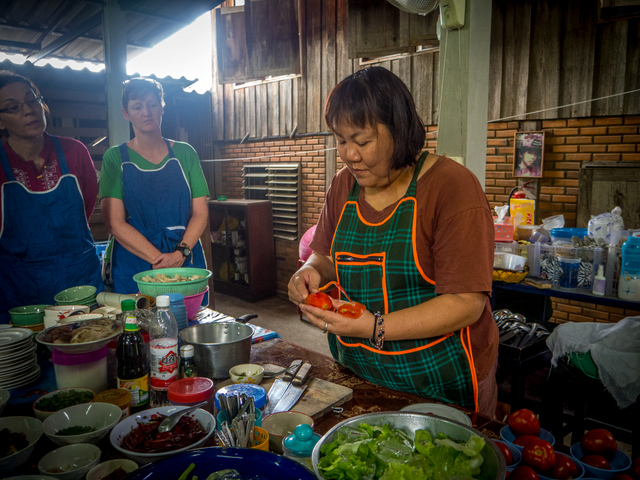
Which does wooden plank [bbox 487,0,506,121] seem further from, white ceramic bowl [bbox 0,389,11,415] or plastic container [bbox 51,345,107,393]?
white ceramic bowl [bbox 0,389,11,415]

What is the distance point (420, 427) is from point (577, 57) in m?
4.86

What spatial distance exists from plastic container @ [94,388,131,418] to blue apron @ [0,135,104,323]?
4.64 ft

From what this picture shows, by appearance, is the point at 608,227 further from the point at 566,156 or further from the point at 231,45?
the point at 231,45

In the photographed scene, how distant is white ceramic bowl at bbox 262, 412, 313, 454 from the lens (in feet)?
3.81

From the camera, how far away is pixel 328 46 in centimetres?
686

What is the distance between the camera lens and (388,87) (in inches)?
56.6

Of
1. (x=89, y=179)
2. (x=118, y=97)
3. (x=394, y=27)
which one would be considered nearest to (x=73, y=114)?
(x=118, y=97)

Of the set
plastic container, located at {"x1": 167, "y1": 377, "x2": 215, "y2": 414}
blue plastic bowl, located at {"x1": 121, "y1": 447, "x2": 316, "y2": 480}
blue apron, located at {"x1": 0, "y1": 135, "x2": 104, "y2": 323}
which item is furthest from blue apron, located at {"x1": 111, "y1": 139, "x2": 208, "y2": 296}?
blue plastic bowl, located at {"x1": 121, "y1": 447, "x2": 316, "y2": 480}

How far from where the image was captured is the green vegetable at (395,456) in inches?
35.9

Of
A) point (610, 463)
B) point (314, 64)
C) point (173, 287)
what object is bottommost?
point (610, 463)

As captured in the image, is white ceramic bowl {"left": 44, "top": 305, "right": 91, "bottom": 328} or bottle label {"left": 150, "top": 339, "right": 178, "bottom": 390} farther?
white ceramic bowl {"left": 44, "top": 305, "right": 91, "bottom": 328}

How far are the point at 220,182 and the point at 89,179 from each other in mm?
6631

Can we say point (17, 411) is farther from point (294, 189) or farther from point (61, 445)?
point (294, 189)

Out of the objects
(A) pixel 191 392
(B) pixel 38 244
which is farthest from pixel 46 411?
(B) pixel 38 244
